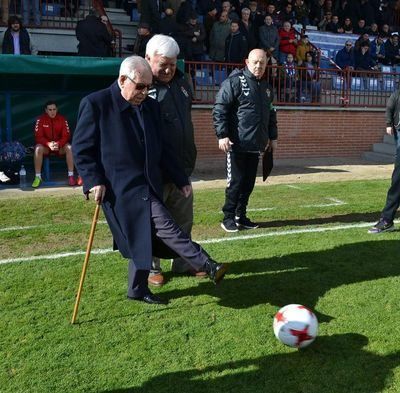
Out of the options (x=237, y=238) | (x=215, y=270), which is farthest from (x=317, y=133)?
(x=215, y=270)

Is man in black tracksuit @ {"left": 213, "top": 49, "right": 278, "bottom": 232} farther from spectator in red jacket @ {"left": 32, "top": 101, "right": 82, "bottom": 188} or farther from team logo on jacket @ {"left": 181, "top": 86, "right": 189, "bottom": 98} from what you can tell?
spectator in red jacket @ {"left": 32, "top": 101, "right": 82, "bottom": 188}

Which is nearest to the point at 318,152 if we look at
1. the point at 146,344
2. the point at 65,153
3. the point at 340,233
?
the point at 65,153

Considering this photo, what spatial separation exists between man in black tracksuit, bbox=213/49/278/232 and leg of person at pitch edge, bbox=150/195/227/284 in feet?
7.39

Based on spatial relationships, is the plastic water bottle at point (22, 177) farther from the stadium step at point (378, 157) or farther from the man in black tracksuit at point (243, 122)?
the stadium step at point (378, 157)

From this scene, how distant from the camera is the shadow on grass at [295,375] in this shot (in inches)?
126

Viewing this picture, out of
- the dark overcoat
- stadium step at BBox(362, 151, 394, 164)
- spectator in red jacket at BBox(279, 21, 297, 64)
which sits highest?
spectator in red jacket at BBox(279, 21, 297, 64)

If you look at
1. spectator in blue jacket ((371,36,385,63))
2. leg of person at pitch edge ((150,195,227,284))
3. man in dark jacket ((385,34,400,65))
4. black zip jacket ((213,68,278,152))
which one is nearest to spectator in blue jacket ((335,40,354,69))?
spectator in blue jacket ((371,36,385,63))

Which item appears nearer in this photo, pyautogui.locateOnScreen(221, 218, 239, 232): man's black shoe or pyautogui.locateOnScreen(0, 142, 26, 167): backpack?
pyautogui.locateOnScreen(221, 218, 239, 232): man's black shoe

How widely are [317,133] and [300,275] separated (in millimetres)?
10521

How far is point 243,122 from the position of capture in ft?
20.7

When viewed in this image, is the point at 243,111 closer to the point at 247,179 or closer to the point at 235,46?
the point at 247,179

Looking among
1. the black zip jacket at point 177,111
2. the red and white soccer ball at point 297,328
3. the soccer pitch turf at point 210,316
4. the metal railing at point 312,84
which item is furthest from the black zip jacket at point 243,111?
the metal railing at point 312,84

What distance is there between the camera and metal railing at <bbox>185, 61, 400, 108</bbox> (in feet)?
44.7

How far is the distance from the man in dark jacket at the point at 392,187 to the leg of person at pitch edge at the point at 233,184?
5.21ft
